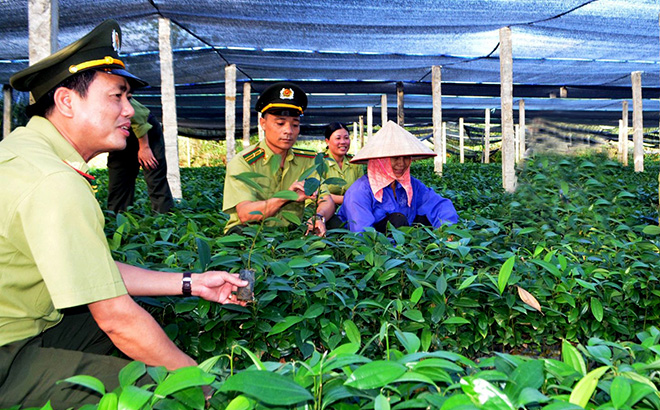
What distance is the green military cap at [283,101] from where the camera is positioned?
3.18 m

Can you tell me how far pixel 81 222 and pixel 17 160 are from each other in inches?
9.5

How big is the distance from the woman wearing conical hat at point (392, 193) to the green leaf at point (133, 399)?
2.37 m

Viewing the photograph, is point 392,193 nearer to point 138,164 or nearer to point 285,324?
point 285,324

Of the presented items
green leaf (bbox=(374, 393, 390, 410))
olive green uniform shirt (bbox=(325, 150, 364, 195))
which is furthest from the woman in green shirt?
green leaf (bbox=(374, 393, 390, 410))

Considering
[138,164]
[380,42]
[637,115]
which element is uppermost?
[380,42]

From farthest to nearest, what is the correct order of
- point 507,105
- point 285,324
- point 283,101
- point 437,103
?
point 437,103 < point 507,105 < point 283,101 < point 285,324

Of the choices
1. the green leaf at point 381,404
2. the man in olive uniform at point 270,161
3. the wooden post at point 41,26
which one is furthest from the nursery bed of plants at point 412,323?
the wooden post at point 41,26

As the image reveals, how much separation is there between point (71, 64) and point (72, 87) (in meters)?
0.07

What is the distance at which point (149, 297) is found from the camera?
5.59ft

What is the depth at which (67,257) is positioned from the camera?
115 cm

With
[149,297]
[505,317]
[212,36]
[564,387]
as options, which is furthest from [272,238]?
[212,36]

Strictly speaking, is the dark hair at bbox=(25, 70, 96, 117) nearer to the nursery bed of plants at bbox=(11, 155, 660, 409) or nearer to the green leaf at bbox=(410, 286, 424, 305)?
the nursery bed of plants at bbox=(11, 155, 660, 409)

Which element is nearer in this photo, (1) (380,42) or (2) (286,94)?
(2) (286,94)

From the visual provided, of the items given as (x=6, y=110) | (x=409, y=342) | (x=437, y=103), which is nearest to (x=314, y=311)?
(x=409, y=342)
